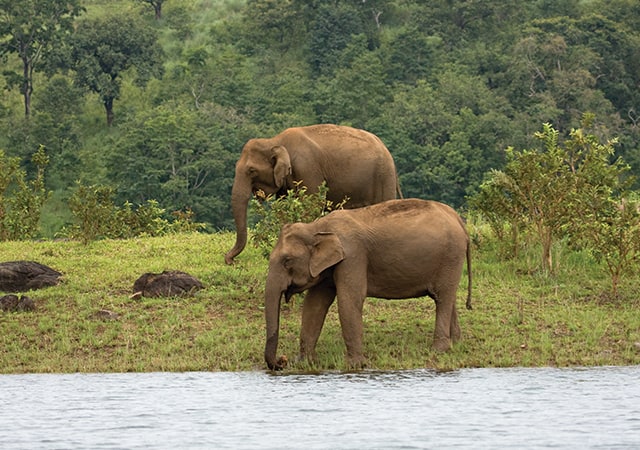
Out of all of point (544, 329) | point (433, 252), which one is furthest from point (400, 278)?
point (544, 329)

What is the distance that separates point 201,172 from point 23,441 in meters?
45.3

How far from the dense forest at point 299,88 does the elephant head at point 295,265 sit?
37.1 metres

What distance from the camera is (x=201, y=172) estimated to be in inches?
2245

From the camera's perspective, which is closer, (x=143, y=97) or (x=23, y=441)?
(x=23, y=441)

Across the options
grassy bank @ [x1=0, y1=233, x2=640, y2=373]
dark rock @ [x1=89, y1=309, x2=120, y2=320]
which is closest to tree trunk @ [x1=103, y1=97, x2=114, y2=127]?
grassy bank @ [x1=0, y1=233, x2=640, y2=373]

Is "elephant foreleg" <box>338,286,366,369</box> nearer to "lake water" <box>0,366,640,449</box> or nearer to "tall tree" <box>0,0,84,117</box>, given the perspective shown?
"lake water" <box>0,366,640,449</box>

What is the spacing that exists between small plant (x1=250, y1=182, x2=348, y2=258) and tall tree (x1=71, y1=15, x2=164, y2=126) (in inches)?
1790

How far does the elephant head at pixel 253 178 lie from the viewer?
805 inches

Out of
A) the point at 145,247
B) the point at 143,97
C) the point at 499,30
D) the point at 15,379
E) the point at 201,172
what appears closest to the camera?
the point at 15,379

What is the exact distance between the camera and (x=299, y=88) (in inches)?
2712

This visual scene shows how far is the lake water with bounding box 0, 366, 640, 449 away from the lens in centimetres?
1205

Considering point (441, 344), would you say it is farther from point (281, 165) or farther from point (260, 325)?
point (281, 165)

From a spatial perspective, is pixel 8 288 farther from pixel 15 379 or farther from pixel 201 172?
pixel 201 172

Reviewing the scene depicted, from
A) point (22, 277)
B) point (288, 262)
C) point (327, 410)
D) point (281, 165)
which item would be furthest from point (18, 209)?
point (327, 410)
